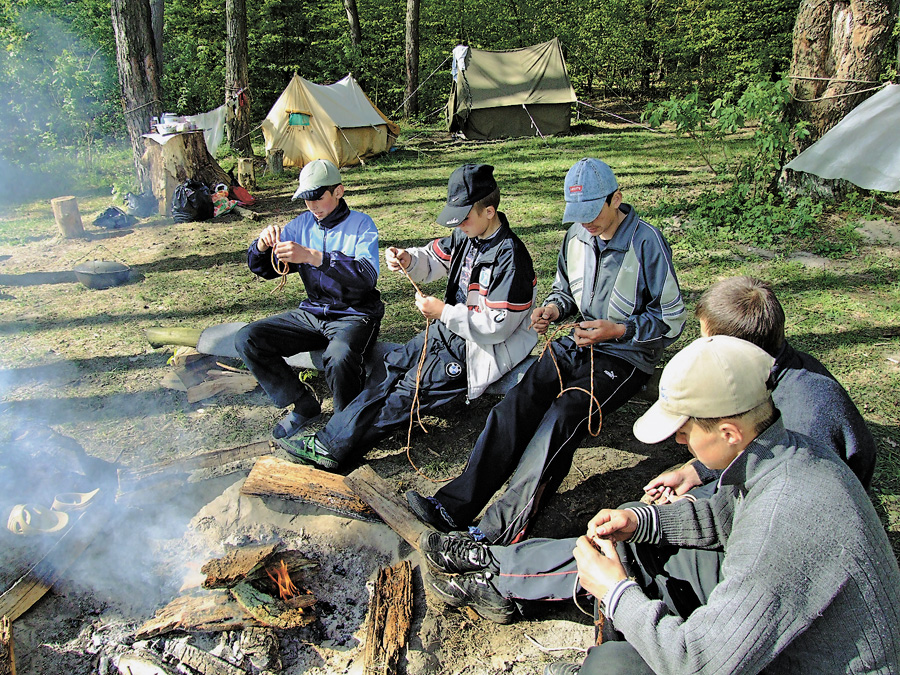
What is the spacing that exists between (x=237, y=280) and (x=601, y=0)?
18.7 metres

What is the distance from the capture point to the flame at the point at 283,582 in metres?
2.68

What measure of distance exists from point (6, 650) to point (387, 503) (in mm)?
1654

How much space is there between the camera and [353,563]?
Result: 9.73 feet

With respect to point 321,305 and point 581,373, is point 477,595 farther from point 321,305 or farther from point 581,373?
point 321,305

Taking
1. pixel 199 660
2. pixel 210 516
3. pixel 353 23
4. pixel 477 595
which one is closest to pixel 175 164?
pixel 210 516

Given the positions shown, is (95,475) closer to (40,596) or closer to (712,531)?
(40,596)

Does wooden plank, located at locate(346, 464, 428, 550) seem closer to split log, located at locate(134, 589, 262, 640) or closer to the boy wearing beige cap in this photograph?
split log, located at locate(134, 589, 262, 640)

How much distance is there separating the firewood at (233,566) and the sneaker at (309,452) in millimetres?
799

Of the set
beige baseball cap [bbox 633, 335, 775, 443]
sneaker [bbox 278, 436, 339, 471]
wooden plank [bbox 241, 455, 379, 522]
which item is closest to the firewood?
wooden plank [bbox 241, 455, 379, 522]

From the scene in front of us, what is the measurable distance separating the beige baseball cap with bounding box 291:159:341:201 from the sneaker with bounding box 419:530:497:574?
2.25 metres

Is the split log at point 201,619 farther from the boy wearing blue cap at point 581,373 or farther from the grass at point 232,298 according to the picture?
the grass at point 232,298

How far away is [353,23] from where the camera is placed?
18172 millimetres

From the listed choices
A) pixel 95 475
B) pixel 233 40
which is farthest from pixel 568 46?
pixel 95 475

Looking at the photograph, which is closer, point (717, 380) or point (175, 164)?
point (717, 380)
